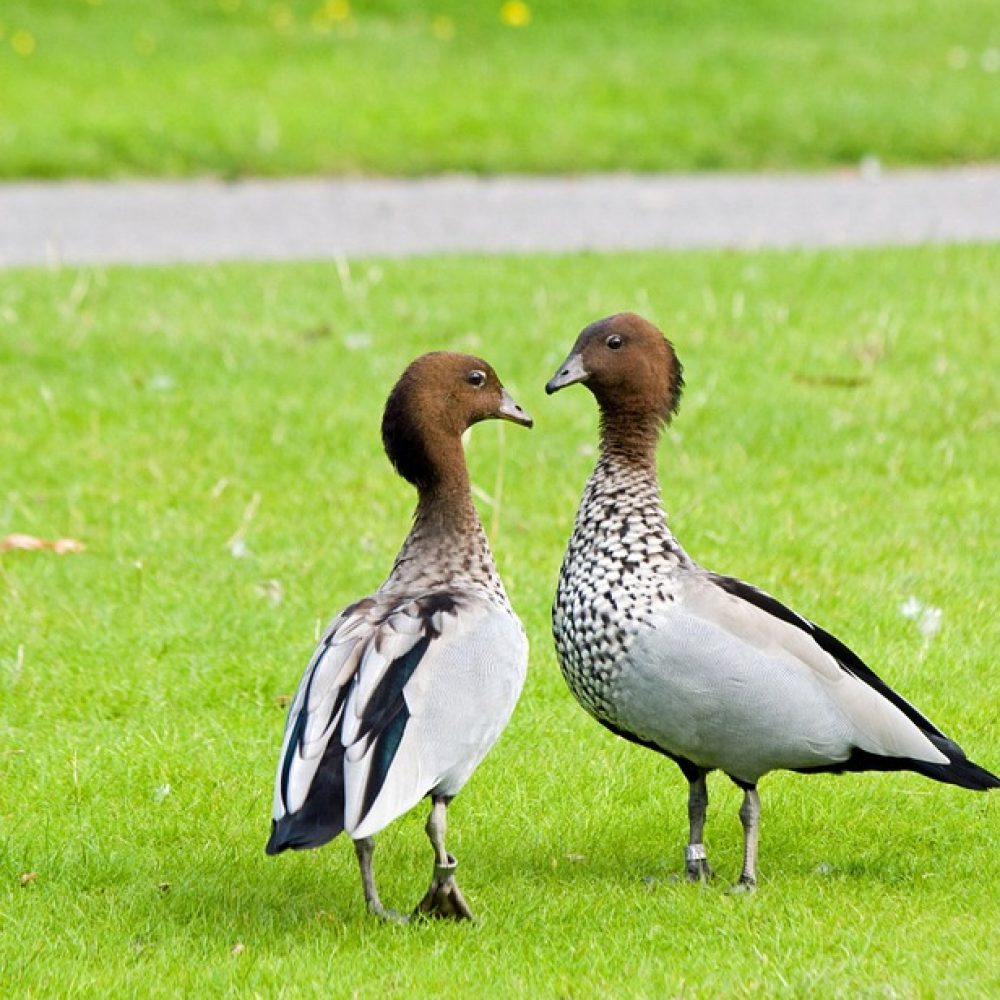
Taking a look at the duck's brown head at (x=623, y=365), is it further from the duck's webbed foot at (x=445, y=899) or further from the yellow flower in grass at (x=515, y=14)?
the yellow flower in grass at (x=515, y=14)

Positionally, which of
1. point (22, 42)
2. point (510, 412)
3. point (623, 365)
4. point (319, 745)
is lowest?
point (319, 745)

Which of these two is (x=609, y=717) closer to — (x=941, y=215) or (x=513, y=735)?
(x=513, y=735)

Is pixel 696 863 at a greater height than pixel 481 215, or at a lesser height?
lesser

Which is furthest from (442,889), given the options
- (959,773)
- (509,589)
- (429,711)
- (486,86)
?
(486,86)

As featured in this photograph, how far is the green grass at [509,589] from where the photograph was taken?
13.1 ft

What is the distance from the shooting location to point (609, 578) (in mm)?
4406

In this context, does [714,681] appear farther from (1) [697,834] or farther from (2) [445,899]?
(2) [445,899]

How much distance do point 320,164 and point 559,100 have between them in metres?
1.95

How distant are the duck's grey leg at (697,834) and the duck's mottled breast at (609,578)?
0.91ft

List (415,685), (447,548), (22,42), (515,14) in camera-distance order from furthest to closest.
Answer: (515,14)
(22,42)
(447,548)
(415,685)

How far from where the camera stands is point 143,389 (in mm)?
8328

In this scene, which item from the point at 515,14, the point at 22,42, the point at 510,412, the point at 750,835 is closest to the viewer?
the point at 750,835

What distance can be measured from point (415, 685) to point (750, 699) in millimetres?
743

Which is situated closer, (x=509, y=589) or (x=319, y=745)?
(x=319, y=745)
